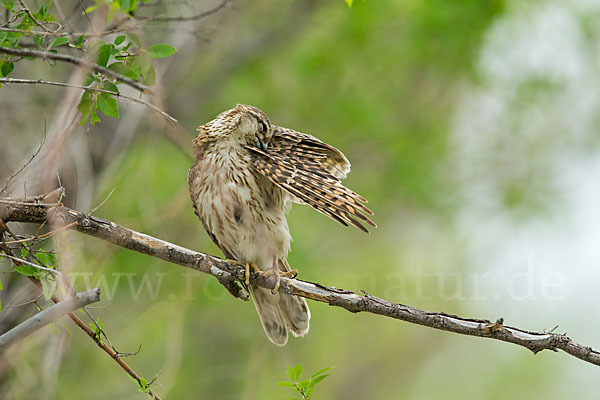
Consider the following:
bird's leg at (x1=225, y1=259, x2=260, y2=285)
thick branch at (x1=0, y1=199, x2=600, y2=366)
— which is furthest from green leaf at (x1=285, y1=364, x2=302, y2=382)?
bird's leg at (x1=225, y1=259, x2=260, y2=285)

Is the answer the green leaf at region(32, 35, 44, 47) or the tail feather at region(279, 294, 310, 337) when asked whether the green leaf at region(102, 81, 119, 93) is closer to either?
the green leaf at region(32, 35, 44, 47)

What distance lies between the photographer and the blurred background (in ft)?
26.8

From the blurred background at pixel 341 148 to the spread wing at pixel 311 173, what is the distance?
2661 millimetres

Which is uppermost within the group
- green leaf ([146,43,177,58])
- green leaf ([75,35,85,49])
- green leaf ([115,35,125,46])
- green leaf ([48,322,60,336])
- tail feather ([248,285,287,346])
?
green leaf ([146,43,177,58])

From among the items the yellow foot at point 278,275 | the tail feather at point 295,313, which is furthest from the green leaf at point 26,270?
the tail feather at point 295,313

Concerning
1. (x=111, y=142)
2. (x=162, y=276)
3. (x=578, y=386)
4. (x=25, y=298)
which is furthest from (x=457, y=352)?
(x=25, y=298)

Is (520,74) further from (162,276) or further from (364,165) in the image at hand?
(162,276)

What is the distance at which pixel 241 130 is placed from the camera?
15.4 feet

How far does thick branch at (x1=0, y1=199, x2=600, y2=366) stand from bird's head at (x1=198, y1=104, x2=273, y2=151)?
1.06 meters

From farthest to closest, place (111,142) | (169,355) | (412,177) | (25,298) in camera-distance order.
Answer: (412,177) → (111,142) → (169,355) → (25,298)

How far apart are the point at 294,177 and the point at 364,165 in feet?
24.5

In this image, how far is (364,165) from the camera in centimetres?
1161

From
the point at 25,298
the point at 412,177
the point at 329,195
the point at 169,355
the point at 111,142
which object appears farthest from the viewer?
the point at 412,177

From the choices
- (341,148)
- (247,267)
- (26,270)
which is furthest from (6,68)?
(341,148)
